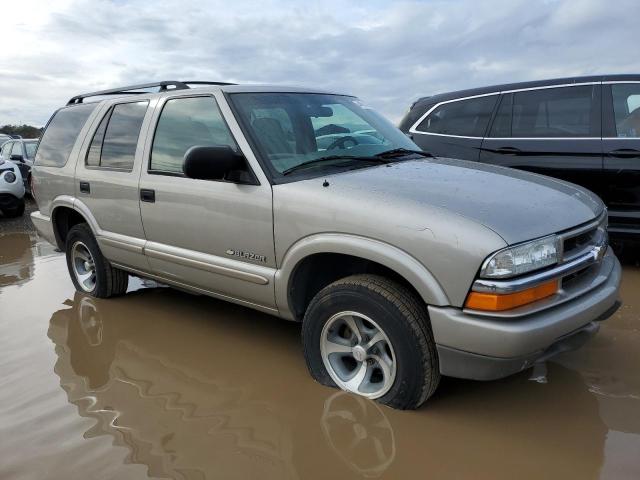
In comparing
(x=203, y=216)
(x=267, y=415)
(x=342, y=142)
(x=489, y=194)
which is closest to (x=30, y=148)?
(x=203, y=216)

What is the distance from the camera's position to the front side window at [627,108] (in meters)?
5.24

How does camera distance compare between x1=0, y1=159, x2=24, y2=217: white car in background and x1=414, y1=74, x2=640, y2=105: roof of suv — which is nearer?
x1=414, y1=74, x2=640, y2=105: roof of suv

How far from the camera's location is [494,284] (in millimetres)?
2498

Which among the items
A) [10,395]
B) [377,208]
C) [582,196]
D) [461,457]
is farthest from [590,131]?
[10,395]

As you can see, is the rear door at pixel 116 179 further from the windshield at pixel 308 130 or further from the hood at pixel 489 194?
the hood at pixel 489 194

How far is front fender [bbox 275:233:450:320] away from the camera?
2.65m

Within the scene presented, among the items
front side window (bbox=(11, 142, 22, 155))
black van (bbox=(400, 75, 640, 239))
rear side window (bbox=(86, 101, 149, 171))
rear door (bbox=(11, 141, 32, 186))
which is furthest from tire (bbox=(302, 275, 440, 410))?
front side window (bbox=(11, 142, 22, 155))

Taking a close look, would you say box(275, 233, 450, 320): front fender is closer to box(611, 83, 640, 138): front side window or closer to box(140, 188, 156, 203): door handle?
box(140, 188, 156, 203): door handle

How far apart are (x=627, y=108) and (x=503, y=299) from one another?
381 centimetres

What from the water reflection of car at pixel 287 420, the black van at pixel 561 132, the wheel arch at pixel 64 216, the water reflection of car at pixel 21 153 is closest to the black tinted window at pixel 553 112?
the black van at pixel 561 132

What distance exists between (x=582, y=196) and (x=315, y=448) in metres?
2.09

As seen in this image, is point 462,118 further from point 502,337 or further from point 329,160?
point 502,337

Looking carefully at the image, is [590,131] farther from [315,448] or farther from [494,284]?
[315,448]

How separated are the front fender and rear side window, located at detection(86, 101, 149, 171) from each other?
1785 millimetres
